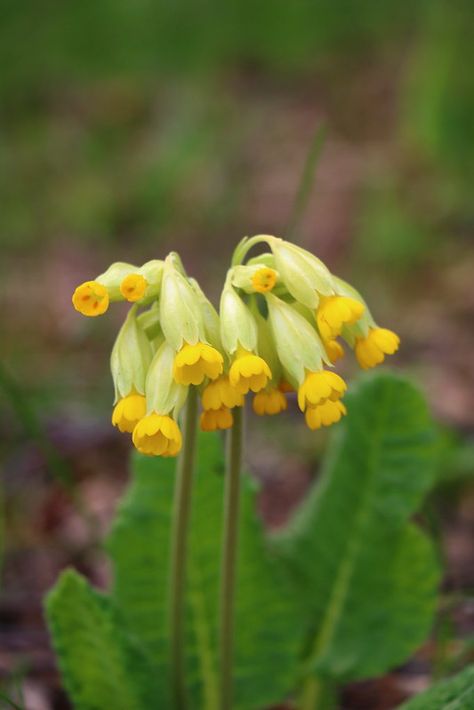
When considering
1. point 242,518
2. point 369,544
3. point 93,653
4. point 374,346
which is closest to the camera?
point 374,346

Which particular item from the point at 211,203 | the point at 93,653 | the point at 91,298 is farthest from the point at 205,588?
the point at 211,203

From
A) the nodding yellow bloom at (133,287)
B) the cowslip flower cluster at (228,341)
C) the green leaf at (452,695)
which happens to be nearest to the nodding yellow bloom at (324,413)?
the cowslip flower cluster at (228,341)

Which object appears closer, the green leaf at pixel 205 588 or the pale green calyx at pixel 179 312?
the pale green calyx at pixel 179 312

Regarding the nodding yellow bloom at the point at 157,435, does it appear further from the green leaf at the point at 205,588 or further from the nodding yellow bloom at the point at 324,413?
the green leaf at the point at 205,588

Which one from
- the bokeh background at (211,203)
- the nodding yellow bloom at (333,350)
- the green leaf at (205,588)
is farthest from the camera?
the bokeh background at (211,203)

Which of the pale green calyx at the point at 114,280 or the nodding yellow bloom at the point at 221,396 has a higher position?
the pale green calyx at the point at 114,280

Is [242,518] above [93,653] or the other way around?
above

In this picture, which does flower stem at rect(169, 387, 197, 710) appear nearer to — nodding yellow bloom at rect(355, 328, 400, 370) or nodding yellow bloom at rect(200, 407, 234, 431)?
nodding yellow bloom at rect(200, 407, 234, 431)

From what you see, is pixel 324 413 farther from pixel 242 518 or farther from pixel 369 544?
pixel 369 544
